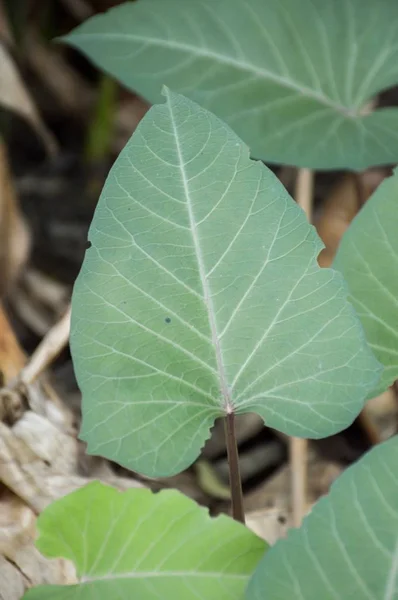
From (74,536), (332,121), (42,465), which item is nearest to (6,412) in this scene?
(42,465)

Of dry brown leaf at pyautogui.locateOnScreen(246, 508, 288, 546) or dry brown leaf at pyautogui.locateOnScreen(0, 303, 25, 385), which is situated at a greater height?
dry brown leaf at pyautogui.locateOnScreen(0, 303, 25, 385)

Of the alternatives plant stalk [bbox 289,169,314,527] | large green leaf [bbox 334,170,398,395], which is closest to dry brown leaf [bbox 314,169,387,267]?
plant stalk [bbox 289,169,314,527]

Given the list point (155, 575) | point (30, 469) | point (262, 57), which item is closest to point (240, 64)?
point (262, 57)

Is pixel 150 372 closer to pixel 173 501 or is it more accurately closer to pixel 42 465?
pixel 173 501

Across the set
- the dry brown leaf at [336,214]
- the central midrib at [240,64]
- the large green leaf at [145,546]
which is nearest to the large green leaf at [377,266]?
the large green leaf at [145,546]

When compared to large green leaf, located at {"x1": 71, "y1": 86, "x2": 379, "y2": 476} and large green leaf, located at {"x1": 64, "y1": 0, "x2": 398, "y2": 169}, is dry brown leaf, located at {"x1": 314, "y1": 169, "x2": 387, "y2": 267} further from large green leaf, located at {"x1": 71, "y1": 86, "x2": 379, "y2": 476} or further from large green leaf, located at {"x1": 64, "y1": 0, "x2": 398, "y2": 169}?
large green leaf, located at {"x1": 71, "y1": 86, "x2": 379, "y2": 476}

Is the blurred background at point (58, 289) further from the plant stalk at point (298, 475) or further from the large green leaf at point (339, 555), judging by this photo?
the large green leaf at point (339, 555)
